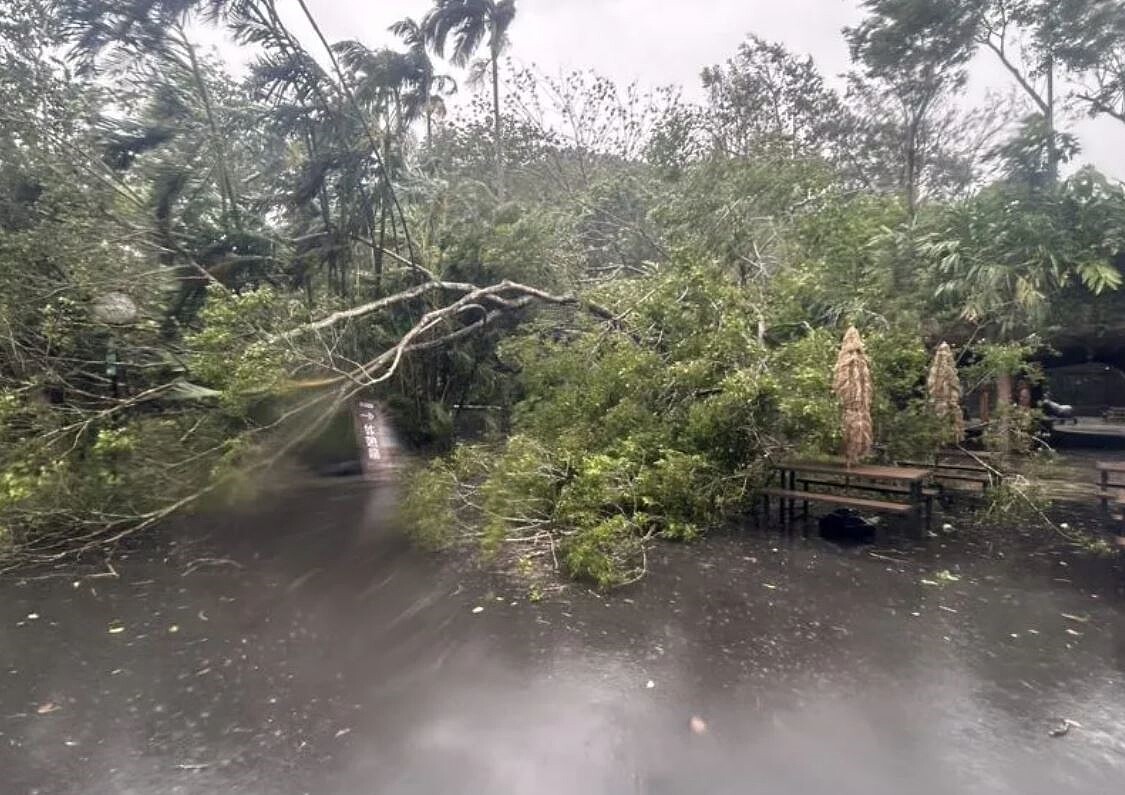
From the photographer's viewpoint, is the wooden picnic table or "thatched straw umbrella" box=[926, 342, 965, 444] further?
"thatched straw umbrella" box=[926, 342, 965, 444]

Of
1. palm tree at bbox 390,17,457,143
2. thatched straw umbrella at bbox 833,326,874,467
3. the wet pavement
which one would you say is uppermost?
palm tree at bbox 390,17,457,143

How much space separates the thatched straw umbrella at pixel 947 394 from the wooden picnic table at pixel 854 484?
3.04ft

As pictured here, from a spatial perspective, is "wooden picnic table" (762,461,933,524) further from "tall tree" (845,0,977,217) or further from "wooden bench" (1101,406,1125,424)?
"wooden bench" (1101,406,1125,424)

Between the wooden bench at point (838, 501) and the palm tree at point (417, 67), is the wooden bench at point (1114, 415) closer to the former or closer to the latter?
the wooden bench at point (838, 501)

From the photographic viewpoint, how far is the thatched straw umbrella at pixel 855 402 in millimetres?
5879

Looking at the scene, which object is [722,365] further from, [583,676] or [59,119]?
[59,119]

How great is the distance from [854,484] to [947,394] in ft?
5.00

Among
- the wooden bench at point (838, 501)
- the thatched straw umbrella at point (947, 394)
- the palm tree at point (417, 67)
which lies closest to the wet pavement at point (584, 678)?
the wooden bench at point (838, 501)

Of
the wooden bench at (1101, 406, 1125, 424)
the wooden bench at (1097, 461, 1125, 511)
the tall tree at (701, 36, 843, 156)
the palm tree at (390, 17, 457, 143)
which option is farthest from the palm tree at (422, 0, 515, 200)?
the wooden bench at (1101, 406, 1125, 424)

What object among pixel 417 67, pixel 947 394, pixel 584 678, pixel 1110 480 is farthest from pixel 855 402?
pixel 417 67

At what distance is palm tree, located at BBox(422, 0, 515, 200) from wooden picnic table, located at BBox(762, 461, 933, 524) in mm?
8344

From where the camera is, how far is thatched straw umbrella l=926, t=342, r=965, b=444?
22.7 feet

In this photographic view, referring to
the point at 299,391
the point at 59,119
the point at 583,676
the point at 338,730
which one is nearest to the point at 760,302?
the point at 299,391

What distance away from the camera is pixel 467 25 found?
10.9 metres
